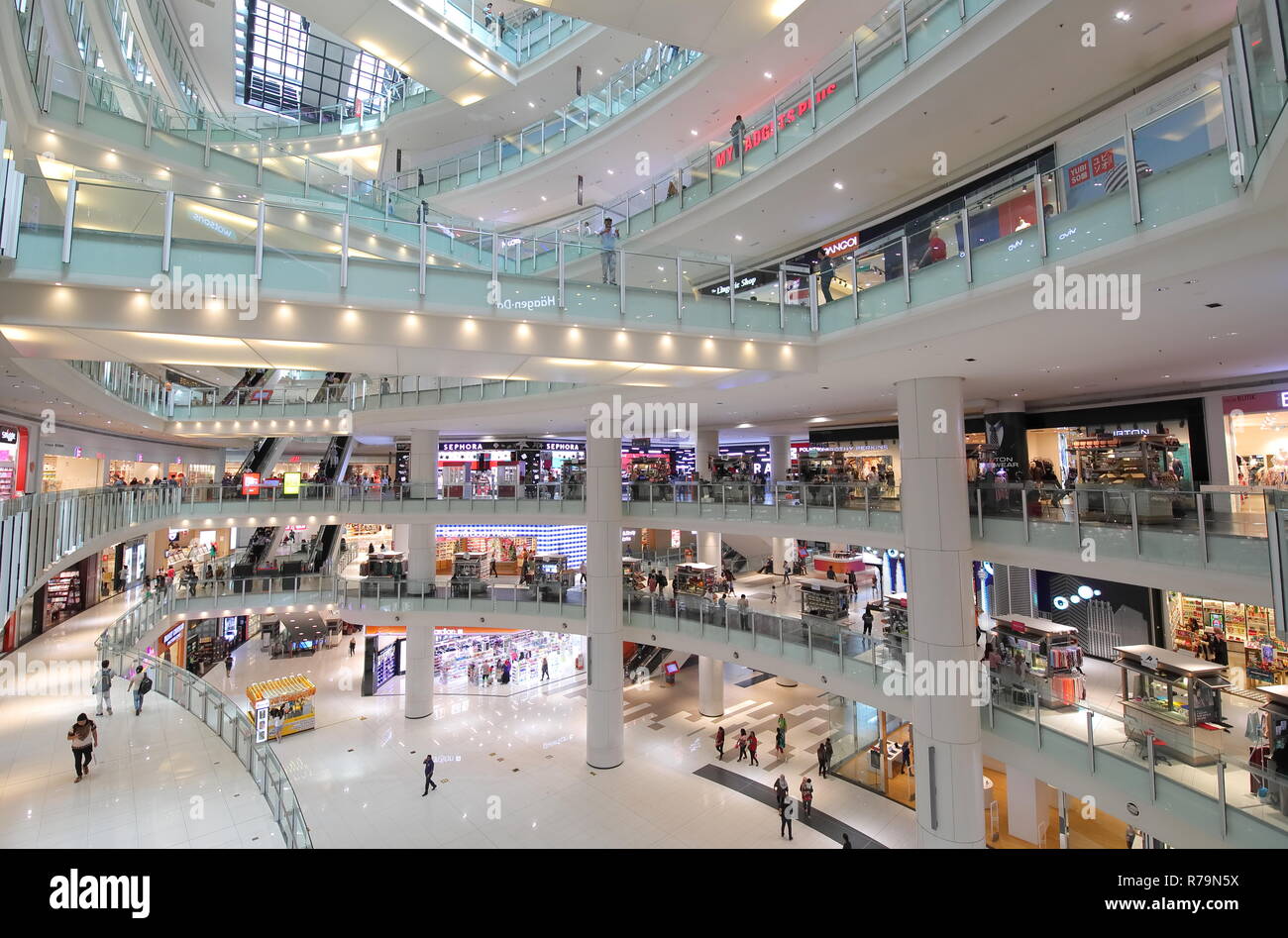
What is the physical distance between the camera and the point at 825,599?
1722 centimetres

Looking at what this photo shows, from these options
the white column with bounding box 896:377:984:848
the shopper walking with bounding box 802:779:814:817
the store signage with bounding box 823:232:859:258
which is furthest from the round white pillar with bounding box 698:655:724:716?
the store signage with bounding box 823:232:859:258

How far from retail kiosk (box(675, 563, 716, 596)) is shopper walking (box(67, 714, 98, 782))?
13.2 metres

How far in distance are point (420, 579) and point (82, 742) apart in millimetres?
11343

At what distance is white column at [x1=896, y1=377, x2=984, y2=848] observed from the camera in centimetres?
1043

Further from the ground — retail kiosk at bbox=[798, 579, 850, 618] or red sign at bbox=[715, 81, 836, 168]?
red sign at bbox=[715, 81, 836, 168]

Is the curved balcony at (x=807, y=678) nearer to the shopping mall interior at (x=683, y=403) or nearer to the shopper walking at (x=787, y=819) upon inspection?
the shopping mall interior at (x=683, y=403)

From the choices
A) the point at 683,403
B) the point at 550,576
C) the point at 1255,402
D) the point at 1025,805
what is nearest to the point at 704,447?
the point at 550,576

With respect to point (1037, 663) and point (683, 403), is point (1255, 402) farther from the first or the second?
point (683, 403)

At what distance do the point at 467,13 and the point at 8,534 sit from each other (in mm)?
17767

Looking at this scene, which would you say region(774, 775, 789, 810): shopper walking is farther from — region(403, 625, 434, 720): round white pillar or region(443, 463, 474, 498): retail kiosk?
region(443, 463, 474, 498): retail kiosk

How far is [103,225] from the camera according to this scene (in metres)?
6.40

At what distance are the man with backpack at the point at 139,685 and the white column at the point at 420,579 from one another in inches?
287

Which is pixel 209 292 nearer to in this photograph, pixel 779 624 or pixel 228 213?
pixel 228 213
